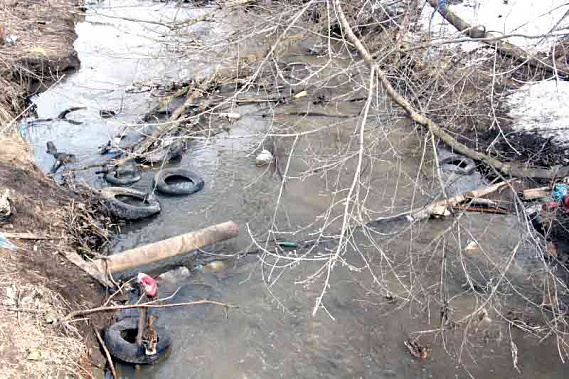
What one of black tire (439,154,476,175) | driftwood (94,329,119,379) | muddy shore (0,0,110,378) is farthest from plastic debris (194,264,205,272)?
black tire (439,154,476,175)

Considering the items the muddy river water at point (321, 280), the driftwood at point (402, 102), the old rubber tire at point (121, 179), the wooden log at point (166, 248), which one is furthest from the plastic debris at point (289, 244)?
the old rubber tire at point (121, 179)

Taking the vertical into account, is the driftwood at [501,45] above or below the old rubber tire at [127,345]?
above

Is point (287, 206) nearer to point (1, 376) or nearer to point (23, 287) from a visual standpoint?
point (23, 287)

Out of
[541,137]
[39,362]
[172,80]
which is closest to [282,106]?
[172,80]

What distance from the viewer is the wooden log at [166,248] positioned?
215 inches

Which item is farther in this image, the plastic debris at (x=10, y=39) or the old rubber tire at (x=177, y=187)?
the plastic debris at (x=10, y=39)

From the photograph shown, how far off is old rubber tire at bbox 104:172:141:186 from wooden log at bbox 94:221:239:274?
1.99m

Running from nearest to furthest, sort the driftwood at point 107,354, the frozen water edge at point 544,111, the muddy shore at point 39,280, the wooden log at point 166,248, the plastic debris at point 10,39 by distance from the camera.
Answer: the muddy shore at point 39,280, the driftwood at point 107,354, the wooden log at point 166,248, the frozen water edge at point 544,111, the plastic debris at point 10,39

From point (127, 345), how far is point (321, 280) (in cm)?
237

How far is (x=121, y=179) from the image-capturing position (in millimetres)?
7379

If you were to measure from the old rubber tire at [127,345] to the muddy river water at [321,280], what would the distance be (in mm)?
123

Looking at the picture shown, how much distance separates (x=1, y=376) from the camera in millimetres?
3635

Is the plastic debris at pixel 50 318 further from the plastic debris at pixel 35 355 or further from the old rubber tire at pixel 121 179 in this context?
the old rubber tire at pixel 121 179

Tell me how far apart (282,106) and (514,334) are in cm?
641
